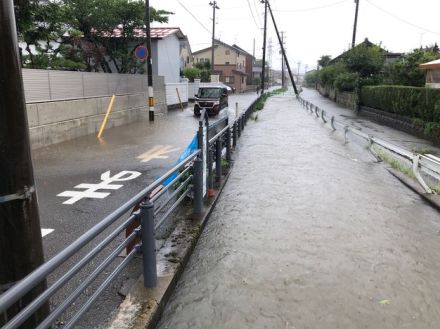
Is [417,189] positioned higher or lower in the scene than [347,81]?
lower

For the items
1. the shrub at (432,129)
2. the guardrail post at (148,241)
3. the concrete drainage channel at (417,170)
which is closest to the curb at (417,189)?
the concrete drainage channel at (417,170)

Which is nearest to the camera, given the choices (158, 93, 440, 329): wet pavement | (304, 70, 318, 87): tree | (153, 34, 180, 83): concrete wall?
(158, 93, 440, 329): wet pavement

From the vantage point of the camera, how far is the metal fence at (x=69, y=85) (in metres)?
11.4

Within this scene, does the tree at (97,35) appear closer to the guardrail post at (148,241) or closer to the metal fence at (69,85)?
the metal fence at (69,85)

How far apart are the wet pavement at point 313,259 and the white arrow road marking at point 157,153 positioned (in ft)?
10.2

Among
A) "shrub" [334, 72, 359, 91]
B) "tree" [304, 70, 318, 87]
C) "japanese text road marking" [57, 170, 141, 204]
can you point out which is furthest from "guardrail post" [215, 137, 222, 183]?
"tree" [304, 70, 318, 87]

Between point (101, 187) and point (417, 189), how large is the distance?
19.0ft

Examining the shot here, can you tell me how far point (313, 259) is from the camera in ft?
14.4

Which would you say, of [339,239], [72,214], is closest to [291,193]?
[339,239]

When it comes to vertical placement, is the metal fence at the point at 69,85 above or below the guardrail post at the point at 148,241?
above

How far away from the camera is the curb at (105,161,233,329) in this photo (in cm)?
304

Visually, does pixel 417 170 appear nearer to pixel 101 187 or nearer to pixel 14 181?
pixel 101 187

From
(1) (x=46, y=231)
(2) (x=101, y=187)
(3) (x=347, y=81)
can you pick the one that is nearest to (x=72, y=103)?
(2) (x=101, y=187)

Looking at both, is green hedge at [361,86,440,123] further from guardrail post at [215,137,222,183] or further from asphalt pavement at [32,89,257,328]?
guardrail post at [215,137,222,183]
